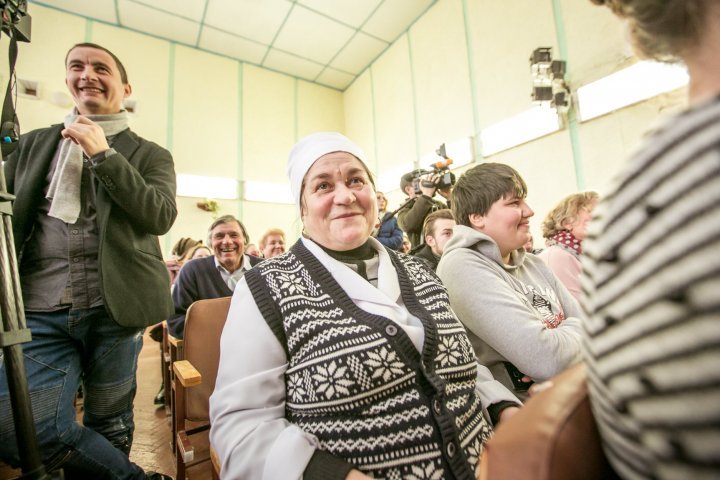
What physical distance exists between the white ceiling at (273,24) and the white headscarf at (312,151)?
4.66m

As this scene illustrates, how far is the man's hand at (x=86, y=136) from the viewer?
3.31ft

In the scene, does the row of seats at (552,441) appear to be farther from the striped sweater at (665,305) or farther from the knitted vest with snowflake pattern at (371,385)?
the knitted vest with snowflake pattern at (371,385)

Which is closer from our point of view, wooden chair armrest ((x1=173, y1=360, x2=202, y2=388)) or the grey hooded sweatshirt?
the grey hooded sweatshirt

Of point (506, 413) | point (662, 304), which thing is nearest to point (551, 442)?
point (662, 304)

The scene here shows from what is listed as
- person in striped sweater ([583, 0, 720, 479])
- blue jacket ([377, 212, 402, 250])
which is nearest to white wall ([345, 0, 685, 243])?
blue jacket ([377, 212, 402, 250])

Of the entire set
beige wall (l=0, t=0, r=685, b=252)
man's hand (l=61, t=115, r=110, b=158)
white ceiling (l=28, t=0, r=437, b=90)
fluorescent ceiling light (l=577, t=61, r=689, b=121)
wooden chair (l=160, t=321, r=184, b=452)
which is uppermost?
white ceiling (l=28, t=0, r=437, b=90)

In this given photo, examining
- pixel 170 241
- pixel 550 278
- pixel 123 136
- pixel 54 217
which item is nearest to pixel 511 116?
pixel 550 278

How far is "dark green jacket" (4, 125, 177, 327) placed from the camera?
40.7 inches

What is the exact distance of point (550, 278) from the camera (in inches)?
56.3

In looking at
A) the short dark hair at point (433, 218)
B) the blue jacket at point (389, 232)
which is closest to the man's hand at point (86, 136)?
the short dark hair at point (433, 218)

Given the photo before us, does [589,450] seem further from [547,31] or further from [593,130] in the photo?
[547,31]

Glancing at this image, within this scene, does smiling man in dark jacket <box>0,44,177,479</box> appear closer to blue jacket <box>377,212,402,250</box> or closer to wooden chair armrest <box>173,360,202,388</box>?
wooden chair armrest <box>173,360,202,388</box>

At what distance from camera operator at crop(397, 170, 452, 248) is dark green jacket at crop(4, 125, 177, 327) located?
5.80ft

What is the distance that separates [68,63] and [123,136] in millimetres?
286
